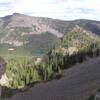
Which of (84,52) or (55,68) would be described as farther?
(84,52)

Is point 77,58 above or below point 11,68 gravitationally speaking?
above

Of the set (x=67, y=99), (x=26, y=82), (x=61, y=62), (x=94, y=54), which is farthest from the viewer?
(x=94, y=54)

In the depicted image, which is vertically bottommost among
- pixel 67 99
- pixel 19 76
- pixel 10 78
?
pixel 10 78

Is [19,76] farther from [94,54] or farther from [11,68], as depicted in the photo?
[94,54]

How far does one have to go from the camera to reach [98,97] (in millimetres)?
10758

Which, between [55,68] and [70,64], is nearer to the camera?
[55,68]

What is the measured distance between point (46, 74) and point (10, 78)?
31745 mm

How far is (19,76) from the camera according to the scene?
4434 inches

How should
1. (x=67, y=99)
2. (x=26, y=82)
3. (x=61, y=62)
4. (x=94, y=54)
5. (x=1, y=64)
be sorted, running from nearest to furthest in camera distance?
(x=1, y=64)
(x=67, y=99)
(x=26, y=82)
(x=61, y=62)
(x=94, y=54)

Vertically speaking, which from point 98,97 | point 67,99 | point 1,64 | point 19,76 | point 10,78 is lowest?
point 10,78

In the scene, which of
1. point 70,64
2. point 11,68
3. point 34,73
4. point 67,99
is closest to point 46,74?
point 34,73

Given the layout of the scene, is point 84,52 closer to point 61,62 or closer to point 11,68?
point 61,62

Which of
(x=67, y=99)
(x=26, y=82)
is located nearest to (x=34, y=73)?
(x=26, y=82)

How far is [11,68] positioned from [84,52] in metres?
52.6
